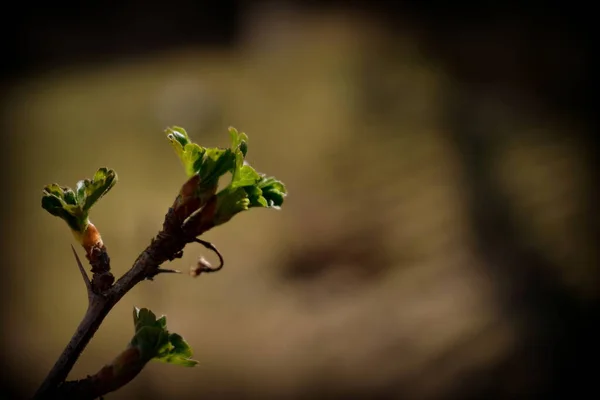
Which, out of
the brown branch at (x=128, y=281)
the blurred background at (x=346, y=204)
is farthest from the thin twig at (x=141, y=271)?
the blurred background at (x=346, y=204)

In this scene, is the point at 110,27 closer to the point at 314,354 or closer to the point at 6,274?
the point at 6,274

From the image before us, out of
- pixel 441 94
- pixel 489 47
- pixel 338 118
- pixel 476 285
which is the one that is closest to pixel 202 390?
pixel 476 285

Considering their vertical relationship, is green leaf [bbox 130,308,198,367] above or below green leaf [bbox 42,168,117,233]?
below

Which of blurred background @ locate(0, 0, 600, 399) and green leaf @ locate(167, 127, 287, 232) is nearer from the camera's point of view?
green leaf @ locate(167, 127, 287, 232)

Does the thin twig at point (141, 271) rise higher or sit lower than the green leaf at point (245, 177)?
lower

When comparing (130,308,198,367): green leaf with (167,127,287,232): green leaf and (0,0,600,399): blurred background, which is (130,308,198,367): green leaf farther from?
(0,0,600,399): blurred background

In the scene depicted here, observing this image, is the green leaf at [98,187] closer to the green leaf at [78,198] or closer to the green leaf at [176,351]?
the green leaf at [78,198]

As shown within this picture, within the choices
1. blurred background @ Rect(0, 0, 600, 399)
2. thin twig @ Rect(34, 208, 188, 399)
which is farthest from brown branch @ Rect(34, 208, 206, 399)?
blurred background @ Rect(0, 0, 600, 399)

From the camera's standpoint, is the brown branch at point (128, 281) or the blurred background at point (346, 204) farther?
the blurred background at point (346, 204)
